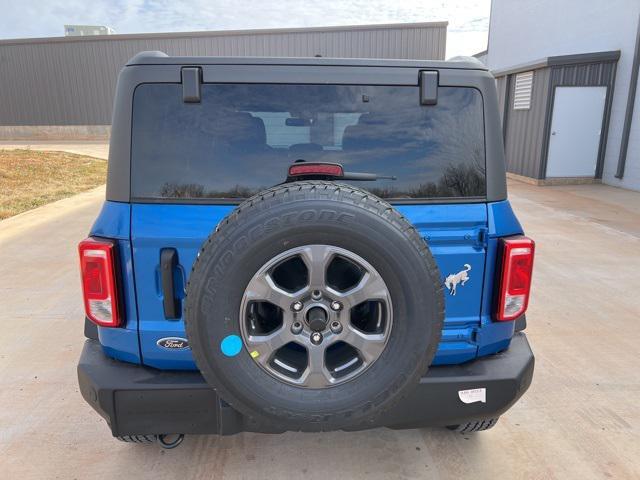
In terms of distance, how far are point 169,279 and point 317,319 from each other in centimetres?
65

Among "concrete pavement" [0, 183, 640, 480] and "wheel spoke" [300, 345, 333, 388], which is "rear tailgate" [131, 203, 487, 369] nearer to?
"wheel spoke" [300, 345, 333, 388]

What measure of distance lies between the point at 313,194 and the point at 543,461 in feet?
6.43

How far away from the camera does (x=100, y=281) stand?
1.95 m

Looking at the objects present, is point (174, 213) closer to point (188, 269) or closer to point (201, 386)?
point (188, 269)

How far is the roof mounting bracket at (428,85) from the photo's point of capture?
1956 mm

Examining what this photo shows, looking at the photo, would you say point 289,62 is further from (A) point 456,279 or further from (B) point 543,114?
(B) point 543,114

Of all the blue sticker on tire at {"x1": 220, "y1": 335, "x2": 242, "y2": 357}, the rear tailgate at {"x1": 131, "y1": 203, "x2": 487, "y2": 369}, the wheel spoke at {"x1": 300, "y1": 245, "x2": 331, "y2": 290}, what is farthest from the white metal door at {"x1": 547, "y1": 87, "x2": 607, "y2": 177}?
the blue sticker on tire at {"x1": 220, "y1": 335, "x2": 242, "y2": 357}

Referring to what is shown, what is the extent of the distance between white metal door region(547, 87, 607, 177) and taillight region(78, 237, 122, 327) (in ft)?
39.6

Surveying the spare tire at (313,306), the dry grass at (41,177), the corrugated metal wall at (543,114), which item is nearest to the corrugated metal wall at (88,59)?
the dry grass at (41,177)

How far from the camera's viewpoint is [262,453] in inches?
99.1

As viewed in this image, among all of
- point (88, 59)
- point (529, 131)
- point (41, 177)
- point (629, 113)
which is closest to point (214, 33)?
point (88, 59)

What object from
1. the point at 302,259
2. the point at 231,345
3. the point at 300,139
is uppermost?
the point at 300,139

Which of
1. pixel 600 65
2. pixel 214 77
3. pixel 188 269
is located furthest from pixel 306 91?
pixel 600 65

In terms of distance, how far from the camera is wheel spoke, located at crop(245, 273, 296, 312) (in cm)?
→ 168
